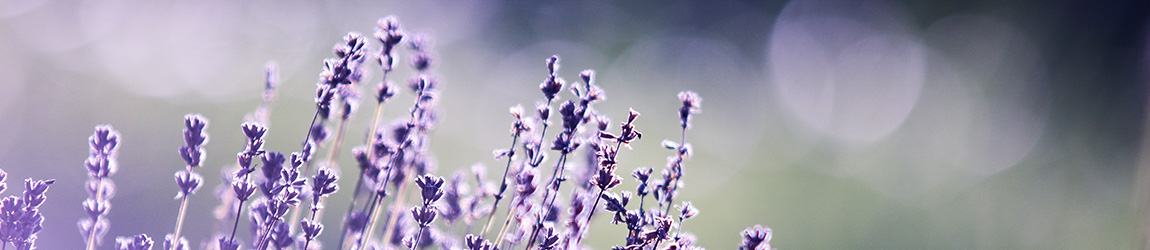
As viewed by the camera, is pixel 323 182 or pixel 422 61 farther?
pixel 422 61

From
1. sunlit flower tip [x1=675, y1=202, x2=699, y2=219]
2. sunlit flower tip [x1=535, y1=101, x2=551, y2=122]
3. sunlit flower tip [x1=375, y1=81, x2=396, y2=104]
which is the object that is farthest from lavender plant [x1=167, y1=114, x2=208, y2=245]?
sunlit flower tip [x1=675, y1=202, x2=699, y2=219]

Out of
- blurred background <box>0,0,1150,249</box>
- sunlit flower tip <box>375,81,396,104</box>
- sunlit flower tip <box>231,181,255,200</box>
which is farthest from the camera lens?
blurred background <box>0,0,1150,249</box>

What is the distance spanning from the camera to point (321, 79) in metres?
0.46

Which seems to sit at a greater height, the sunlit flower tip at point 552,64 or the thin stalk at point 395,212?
the sunlit flower tip at point 552,64

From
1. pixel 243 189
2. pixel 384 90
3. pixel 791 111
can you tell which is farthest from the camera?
pixel 791 111

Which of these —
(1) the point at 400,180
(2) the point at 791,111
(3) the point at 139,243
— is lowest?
(3) the point at 139,243

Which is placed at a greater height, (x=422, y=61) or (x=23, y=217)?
(x=422, y=61)

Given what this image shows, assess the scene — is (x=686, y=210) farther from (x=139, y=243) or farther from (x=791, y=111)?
(x=791, y=111)

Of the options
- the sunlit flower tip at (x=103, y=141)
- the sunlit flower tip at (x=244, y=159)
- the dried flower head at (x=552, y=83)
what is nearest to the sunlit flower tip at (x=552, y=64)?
the dried flower head at (x=552, y=83)

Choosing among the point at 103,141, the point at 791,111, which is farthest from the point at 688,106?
the point at 791,111

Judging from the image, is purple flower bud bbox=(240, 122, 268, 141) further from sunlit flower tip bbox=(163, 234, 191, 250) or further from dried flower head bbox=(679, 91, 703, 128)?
dried flower head bbox=(679, 91, 703, 128)

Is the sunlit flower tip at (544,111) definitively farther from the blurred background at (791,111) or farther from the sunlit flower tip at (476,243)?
the blurred background at (791,111)

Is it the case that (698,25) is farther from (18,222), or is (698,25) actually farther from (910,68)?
(18,222)

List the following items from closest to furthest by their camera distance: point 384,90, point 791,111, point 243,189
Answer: point 243,189 < point 384,90 < point 791,111
